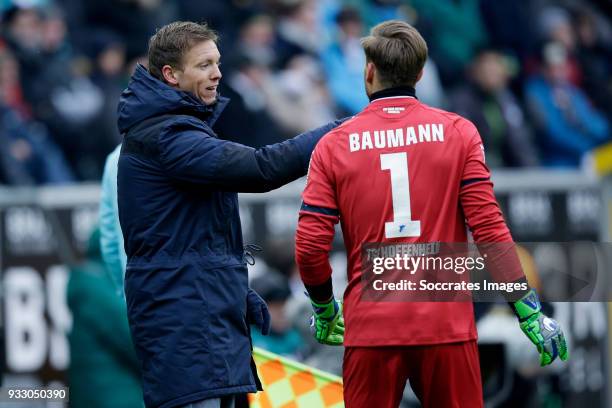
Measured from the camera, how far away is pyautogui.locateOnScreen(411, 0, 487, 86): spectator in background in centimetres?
1215

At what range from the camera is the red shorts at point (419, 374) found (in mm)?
4328

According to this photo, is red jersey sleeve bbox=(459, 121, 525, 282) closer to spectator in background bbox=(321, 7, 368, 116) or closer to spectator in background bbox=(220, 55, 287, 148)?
spectator in background bbox=(220, 55, 287, 148)

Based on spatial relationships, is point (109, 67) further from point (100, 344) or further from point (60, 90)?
point (100, 344)

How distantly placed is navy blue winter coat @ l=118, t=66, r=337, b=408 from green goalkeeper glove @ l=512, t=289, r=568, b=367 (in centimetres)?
89

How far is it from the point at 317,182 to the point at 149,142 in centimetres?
61

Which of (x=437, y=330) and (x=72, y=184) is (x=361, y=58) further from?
(x=437, y=330)

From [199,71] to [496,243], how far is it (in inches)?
47.5

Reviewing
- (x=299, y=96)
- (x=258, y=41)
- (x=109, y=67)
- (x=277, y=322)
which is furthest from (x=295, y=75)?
(x=277, y=322)

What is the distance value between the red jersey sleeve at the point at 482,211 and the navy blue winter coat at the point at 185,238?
1.76 feet

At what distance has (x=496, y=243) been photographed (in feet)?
14.3

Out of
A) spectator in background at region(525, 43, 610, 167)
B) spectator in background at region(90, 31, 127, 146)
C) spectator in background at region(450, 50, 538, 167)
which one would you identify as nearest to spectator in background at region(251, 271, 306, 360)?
spectator in background at region(90, 31, 127, 146)

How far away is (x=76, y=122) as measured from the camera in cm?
1055

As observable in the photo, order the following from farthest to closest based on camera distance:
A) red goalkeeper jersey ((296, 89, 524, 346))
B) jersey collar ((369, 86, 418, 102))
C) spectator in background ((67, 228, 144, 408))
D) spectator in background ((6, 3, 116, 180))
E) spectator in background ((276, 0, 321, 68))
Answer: spectator in background ((276, 0, 321, 68)) < spectator in background ((6, 3, 116, 180)) < spectator in background ((67, 228, 144, 408)) < jersey collar ((369, 86, 418, 102)) < red goalkeeper jersey ((296, 89, 524, 346))

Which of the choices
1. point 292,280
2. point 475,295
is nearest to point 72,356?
point 292,280
